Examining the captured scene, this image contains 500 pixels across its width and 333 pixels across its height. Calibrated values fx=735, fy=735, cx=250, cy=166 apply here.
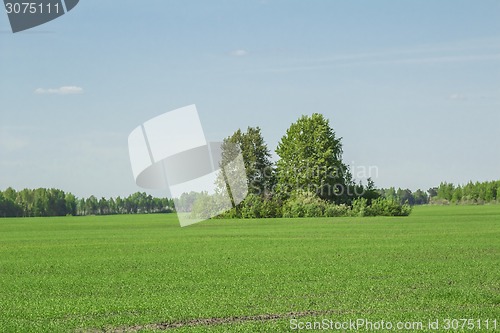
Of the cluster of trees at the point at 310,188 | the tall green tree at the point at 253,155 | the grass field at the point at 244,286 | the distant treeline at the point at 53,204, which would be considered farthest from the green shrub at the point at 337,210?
the distant treeline at the point at 53,204

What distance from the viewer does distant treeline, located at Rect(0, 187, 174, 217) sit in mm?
162000

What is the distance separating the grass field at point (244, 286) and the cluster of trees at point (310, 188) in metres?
48.5

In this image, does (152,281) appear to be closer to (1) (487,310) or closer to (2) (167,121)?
(1) (487,310)

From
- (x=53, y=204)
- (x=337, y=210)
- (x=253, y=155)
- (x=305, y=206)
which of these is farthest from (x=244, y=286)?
(x=53, y=204)

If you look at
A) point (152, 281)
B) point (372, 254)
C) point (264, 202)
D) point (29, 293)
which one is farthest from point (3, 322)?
point (264, 202)

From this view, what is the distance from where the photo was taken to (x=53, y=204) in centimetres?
16950

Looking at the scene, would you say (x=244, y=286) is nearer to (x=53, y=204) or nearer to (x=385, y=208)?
(x=385, y=208)

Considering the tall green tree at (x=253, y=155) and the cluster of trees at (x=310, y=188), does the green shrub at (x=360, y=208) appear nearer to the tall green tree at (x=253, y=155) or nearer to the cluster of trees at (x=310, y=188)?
the cluster of trees at (x=310, y=188)

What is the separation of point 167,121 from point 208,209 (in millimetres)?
46219

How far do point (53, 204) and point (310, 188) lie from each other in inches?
3821

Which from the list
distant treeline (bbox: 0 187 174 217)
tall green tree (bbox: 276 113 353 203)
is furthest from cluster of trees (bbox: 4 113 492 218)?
distant treeline (bbox: 0 187 174 217)

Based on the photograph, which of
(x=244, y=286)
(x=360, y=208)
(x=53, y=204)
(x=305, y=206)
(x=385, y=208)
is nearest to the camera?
(x=244, y=286)

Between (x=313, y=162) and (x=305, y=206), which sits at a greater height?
(x=313, y=162)

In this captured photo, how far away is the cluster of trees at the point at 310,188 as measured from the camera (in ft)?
277
